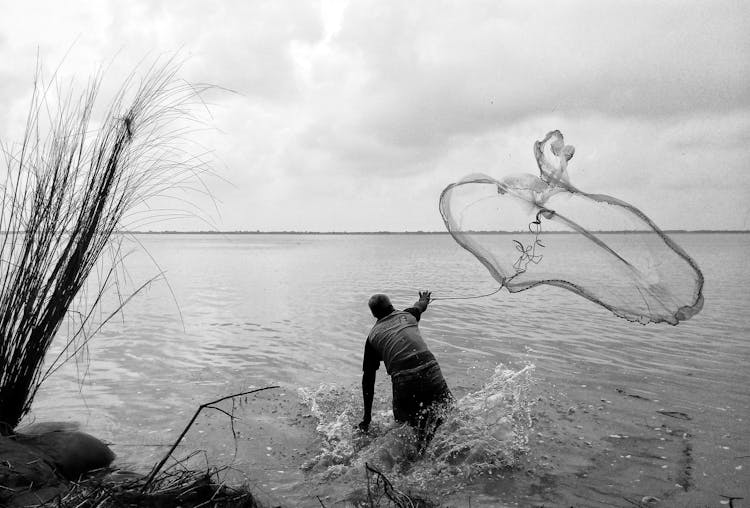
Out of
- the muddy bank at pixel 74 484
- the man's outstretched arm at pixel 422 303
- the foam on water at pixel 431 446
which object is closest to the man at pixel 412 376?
the foam on water at pixel 431 446

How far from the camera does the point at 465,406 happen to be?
709 centimetres

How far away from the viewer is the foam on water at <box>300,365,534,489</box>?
5449 mm

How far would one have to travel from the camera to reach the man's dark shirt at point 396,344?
552 cm

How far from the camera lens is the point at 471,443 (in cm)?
592

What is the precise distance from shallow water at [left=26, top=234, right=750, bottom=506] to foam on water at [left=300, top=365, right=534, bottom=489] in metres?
0.02

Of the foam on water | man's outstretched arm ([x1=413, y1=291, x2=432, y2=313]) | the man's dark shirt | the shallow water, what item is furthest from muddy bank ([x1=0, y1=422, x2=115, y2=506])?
man's outstretched arm ([x1=413, y1=291, x2=432, y2=313])

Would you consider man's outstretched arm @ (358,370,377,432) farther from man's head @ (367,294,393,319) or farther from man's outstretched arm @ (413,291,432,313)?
man's outstretched arm @ (413,291,432,313)

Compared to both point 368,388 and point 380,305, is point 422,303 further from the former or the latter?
point 368,388

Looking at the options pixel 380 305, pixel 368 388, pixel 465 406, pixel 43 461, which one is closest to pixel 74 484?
pixel 43 461

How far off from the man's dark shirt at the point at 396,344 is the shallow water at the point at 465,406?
33.8 inches

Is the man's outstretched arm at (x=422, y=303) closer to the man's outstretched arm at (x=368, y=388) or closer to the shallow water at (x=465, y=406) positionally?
the man's outstretched arm at (x=368, y=388)

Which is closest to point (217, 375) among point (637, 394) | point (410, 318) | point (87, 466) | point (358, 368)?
point (358, 368)

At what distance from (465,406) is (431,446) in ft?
4.66

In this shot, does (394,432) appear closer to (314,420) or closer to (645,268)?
(314,420)
